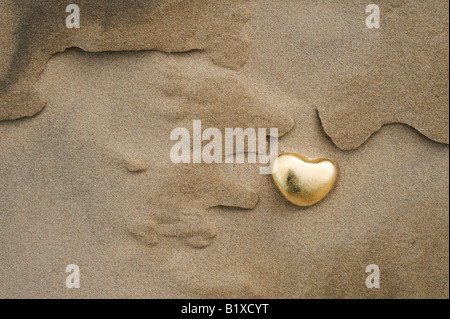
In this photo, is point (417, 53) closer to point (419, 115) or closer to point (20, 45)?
point (419, 115)

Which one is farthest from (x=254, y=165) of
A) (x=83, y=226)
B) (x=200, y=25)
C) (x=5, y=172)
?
(x=5, y=172)

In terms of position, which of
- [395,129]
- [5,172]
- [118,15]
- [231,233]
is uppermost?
[118,15]

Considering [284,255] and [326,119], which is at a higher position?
[326,119]
